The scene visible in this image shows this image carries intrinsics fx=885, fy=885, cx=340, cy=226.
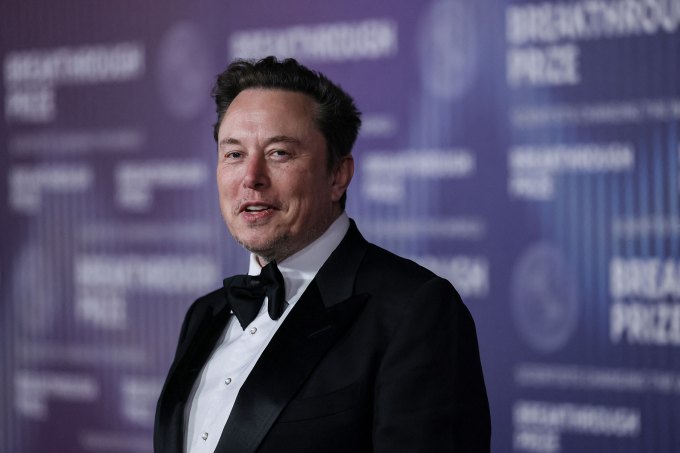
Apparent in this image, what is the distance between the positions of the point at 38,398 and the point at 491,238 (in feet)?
6.74

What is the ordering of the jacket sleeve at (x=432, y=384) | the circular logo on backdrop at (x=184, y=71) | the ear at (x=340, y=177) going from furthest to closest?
the circular logo on backdrop at (x=184, y=71), the ear at (x=340, y=177), the jacket sleeve at (x=432, y=384)

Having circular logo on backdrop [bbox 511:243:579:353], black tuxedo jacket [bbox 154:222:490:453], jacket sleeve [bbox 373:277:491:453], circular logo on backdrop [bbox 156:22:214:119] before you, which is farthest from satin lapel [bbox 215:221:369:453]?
circular logo on backdrop [bbox 156:22:214:119]

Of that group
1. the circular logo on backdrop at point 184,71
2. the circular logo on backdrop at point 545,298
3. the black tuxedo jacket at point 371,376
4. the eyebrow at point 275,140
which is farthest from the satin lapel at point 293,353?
the circular logo on backdrop at point 184,71

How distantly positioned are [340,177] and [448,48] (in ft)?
4.74

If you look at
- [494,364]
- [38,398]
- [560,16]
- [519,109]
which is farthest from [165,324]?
[560,16]

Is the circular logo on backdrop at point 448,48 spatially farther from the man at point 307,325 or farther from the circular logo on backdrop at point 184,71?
the man at point 307,325

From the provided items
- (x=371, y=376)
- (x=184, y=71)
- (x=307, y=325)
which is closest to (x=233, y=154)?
(x=307, y=325)

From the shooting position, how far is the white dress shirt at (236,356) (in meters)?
1.33

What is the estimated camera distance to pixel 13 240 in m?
3.71

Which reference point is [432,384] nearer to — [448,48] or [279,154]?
[279,154]

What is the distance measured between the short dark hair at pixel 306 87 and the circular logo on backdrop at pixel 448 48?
1.36 m

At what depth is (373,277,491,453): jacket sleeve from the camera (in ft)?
3.77

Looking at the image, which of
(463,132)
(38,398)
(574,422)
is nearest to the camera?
(574,422)

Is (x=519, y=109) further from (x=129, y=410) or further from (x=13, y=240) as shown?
(x=13, y=240)
